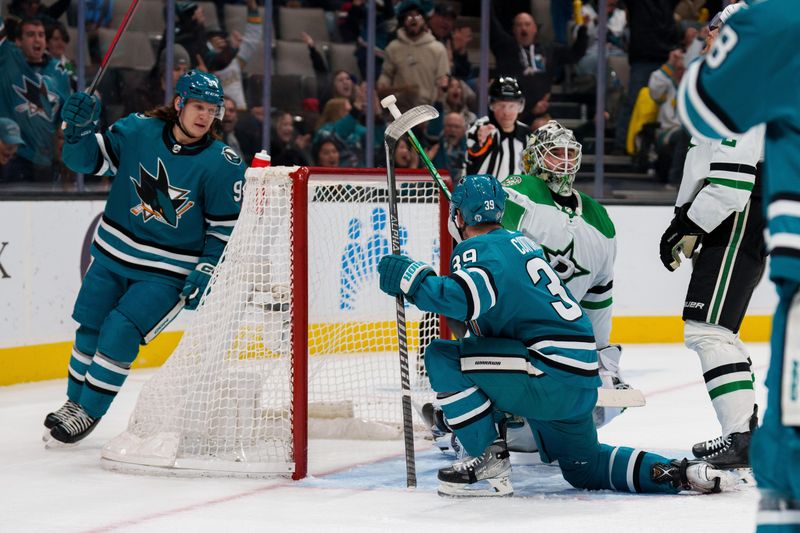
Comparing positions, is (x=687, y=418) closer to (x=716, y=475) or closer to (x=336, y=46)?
(x=716, y=475)

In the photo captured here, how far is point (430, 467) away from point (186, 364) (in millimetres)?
731

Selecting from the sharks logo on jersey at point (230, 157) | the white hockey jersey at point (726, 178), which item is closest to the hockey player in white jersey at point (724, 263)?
the white hockey jersey at point (726, 178)

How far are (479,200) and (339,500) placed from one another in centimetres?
80

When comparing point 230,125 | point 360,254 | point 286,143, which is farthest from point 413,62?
point 360,254

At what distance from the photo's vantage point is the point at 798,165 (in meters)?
1.71

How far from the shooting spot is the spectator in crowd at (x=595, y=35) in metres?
7.19

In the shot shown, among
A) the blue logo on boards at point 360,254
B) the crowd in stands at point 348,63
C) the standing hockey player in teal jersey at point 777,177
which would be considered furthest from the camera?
the crowd in stands at point 348,63

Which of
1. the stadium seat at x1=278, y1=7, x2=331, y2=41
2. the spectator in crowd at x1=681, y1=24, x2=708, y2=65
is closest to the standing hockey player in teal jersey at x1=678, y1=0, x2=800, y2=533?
the stadium seat at x1=278, y1=7, x2=331, y2=41

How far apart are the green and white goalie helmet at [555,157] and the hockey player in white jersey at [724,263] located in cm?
33

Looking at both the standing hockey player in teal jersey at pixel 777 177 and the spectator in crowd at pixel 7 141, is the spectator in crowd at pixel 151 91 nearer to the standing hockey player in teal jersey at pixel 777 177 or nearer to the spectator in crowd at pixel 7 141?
the spectator in crowd at pixel 7 141

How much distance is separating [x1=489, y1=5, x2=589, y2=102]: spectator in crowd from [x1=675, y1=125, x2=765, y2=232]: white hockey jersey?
3.67 m

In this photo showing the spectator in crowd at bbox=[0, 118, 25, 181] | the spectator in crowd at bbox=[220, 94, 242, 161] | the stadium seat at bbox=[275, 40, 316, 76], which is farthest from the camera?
the stadium seat at bbox=[275, 40, 316, 76]

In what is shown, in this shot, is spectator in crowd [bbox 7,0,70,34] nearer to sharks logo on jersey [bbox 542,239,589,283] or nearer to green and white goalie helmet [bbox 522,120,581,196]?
green and white goalie helmet [bbox 522,120,581,196]

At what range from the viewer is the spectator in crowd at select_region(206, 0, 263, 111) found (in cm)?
655
